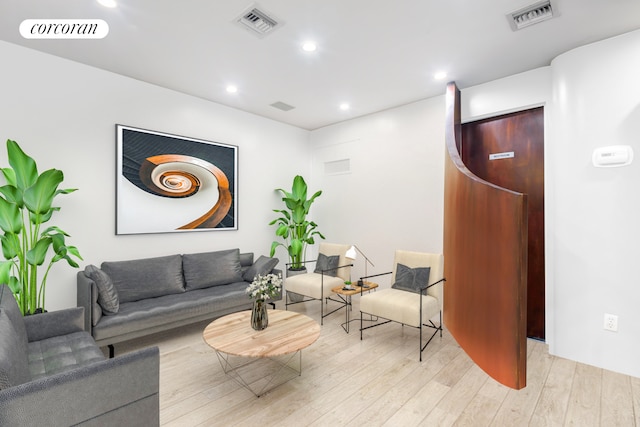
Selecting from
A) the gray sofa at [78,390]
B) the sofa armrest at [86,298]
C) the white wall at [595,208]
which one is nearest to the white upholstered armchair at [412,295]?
the white wall at [595,208]

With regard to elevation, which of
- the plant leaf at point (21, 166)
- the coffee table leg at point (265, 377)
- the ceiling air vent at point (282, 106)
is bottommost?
the coffee table leg at point (265, 377)

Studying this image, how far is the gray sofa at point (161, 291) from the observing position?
109 inches

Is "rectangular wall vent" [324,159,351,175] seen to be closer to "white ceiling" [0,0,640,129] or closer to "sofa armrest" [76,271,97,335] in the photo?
"white ceiling" [0,0,640,129]

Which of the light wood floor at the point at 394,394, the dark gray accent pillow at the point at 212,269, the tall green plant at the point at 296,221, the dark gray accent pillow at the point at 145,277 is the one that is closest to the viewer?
the light wood floor at the point at 394,394

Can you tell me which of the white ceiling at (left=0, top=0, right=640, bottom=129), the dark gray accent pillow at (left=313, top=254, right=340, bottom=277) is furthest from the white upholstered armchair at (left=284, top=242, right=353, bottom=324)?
the white ceiling at (left=0, top=0, right=640, bottom=129)

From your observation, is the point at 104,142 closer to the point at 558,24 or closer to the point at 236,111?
the point at 236,111

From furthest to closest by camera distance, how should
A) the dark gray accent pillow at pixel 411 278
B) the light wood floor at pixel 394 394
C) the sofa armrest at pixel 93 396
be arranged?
the dark gray accent pillow at pixel 411 278, the light wood floor at pixel 394 394, the sofa armrest at pixel 93 396

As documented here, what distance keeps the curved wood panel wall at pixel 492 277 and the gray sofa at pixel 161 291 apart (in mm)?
2941

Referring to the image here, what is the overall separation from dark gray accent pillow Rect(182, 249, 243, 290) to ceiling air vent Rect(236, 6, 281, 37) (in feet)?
8.76

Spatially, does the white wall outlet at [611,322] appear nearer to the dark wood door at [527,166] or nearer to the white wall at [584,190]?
the white wall at [584,190]

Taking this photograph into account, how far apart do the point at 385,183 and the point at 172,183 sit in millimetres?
2877

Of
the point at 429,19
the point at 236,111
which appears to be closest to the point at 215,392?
the point at 429,19

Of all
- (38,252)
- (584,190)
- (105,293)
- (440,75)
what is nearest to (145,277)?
(105,293)

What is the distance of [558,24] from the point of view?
242 cm
